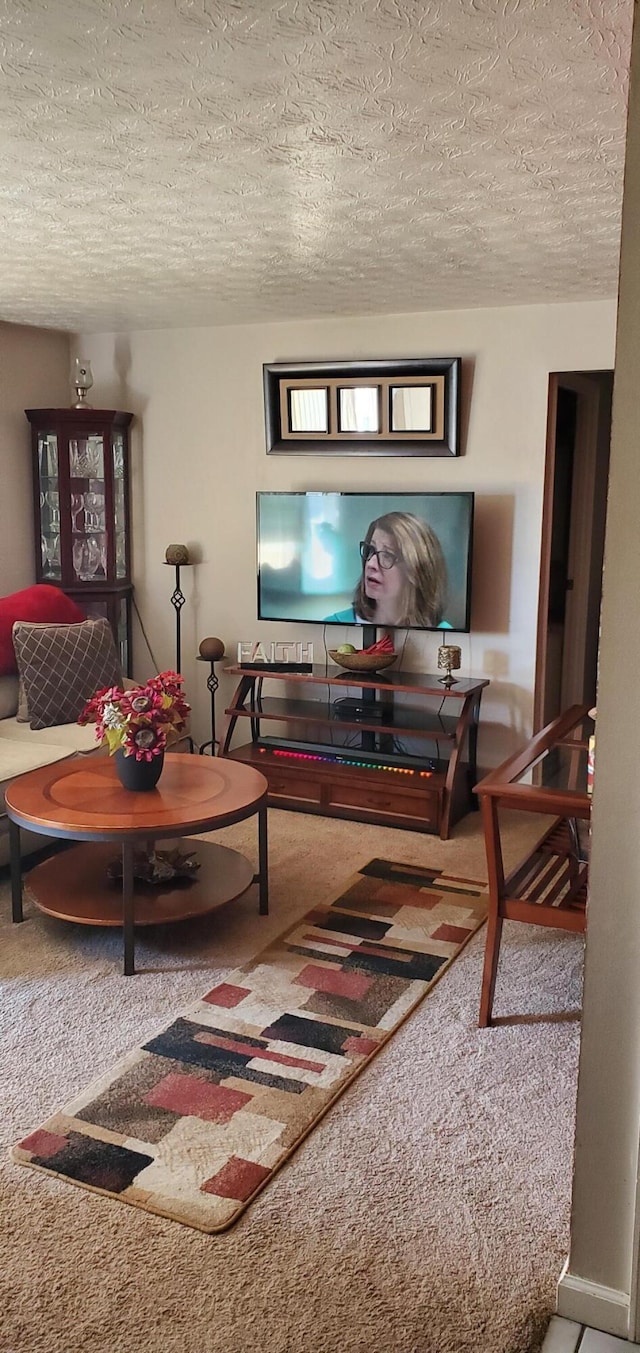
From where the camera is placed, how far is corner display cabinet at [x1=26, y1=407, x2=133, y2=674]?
5473 mm

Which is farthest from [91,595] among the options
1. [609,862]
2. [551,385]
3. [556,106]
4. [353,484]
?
[609,862]

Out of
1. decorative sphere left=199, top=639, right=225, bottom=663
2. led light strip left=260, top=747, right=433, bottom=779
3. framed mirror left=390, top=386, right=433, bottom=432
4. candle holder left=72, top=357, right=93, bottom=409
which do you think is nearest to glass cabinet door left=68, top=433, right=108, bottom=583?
candle holder left=72, top=357, right=93, bottom=409

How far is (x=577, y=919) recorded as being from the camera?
2.89m

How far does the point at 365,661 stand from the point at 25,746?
1.60 metres

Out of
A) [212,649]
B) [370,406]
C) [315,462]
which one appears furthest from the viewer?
[212,649]

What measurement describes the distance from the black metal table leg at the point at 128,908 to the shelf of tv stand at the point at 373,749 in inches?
67.3

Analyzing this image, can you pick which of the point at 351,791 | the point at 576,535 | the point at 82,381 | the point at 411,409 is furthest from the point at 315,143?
the point at 576,535

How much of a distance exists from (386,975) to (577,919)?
2.22ft

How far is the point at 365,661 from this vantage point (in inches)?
193

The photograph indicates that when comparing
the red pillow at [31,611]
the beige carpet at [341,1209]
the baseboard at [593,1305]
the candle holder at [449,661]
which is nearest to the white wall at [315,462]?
the candle holder at [449,661]

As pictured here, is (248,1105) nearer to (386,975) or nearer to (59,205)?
(386,975)

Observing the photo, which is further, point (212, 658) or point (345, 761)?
point (212, 658)

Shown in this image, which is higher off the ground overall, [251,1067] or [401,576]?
[401,576]

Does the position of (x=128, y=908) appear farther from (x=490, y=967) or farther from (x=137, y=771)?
(x=490, y=967)
